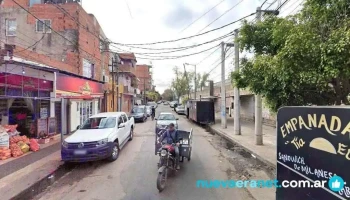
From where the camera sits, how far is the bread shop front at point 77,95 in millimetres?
11727

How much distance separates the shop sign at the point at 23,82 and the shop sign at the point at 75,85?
1.02 meters

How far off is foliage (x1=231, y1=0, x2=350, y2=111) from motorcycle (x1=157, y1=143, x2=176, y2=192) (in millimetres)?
2701

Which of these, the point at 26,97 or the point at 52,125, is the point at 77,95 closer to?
the point at 52,125

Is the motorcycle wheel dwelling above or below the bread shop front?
below

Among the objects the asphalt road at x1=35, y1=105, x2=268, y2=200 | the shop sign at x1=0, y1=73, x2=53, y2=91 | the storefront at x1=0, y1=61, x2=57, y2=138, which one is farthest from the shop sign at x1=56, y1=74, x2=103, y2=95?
the asphalt road at x1=35, y1=105, x2=268, y2=200

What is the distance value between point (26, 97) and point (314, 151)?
1013cm

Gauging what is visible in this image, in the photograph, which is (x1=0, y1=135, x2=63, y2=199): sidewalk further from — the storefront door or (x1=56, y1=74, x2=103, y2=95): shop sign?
the storefront door

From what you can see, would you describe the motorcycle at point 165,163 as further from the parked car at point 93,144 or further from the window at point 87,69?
the window at point 87,69

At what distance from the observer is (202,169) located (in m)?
8.03

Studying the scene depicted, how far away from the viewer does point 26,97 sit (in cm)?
993

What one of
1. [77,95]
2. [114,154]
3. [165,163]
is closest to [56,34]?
Answer: [77,95]

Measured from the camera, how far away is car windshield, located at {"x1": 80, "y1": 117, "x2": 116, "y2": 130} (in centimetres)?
1023

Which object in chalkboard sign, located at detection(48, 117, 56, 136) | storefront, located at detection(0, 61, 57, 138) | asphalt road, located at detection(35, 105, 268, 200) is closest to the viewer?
asphalt road, located at detection(35, 105, 268, 200)

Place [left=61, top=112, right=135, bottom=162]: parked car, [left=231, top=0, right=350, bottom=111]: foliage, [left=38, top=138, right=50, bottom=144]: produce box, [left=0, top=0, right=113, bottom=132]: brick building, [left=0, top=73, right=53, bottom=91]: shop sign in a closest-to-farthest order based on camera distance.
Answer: [left=231, top=0, right=350, bottom=111]: foliage
[left=61, top=112, right=135, bottom=162]: parked car
[left=0, top=73, right=53, bottom=91]: shop sign
[left=38, top=138, right=50, bottom=144]: produce box
[left=0, top=0, right=113, bottom=132]: brick building
